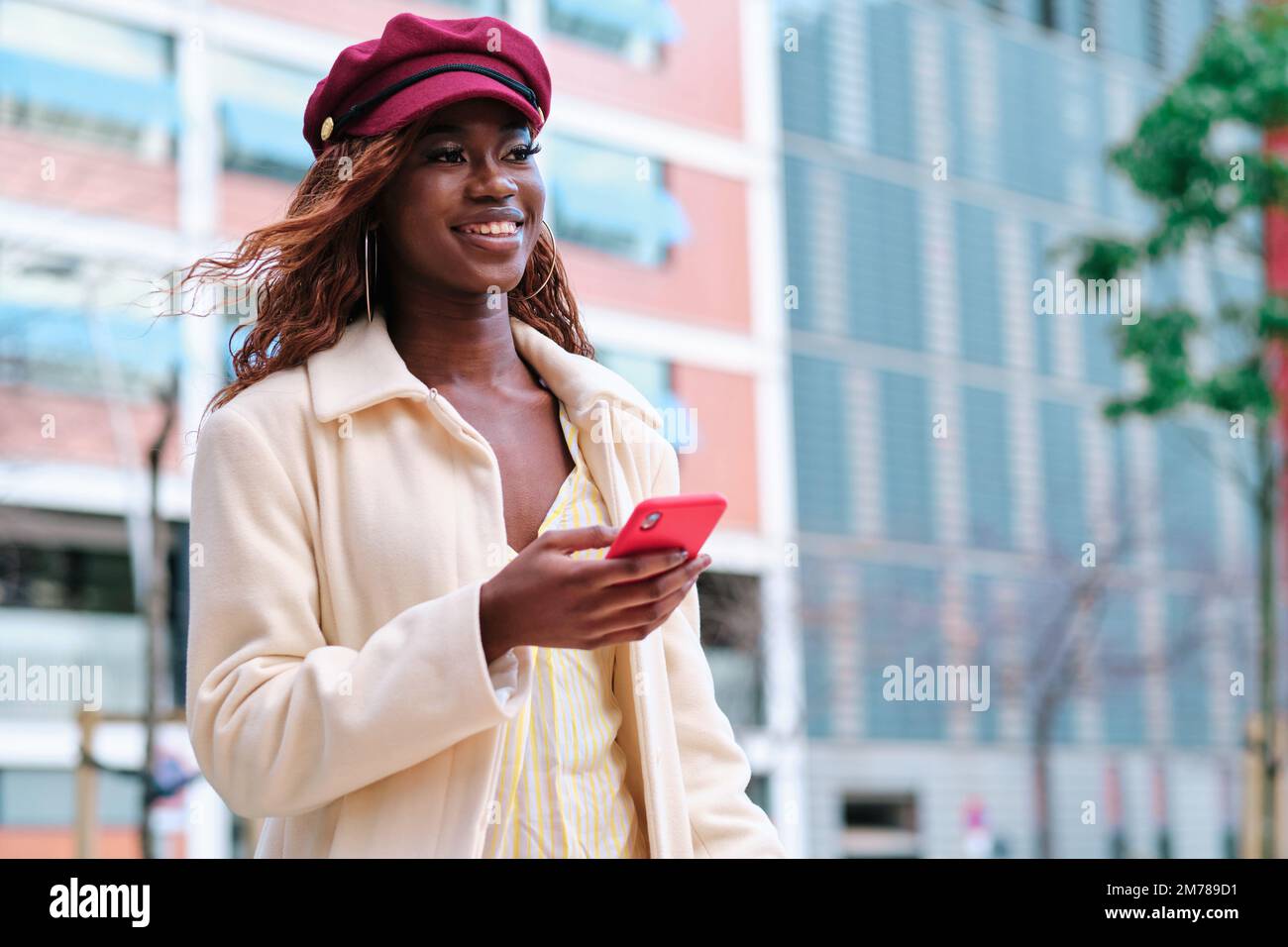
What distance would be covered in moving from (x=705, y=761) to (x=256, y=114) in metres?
14.4

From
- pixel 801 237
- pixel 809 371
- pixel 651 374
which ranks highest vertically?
pixel 801 237

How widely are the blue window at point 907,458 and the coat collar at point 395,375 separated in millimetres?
19078

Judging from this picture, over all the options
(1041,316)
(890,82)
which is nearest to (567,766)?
(890,82)

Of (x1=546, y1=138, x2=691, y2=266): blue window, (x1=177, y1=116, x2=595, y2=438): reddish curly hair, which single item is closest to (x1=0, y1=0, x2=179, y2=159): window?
(x1=546, y1=138, x2=691, y2=266): blue window

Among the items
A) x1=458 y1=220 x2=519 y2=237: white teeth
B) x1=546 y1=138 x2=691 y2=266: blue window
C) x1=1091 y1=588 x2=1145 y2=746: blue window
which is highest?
x1=546 y1=138 x2=691 y2=266: blue window

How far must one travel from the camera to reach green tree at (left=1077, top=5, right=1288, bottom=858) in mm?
10422

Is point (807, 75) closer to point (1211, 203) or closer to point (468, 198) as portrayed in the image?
point (1211, 203)

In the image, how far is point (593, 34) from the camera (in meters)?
17.6

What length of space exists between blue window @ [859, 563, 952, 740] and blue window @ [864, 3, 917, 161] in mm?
5456

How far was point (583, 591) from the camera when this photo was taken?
4.69 ft

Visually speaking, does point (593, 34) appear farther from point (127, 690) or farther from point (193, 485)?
point (193, 485)

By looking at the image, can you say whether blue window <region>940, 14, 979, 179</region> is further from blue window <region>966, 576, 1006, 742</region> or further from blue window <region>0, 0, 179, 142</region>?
blue window <region>0, 0, 179, 142</region>

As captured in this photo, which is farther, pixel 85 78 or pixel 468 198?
pixel 85 78

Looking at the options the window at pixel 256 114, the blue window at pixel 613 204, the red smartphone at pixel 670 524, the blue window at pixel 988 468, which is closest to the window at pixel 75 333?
the window at pixel 256 114
